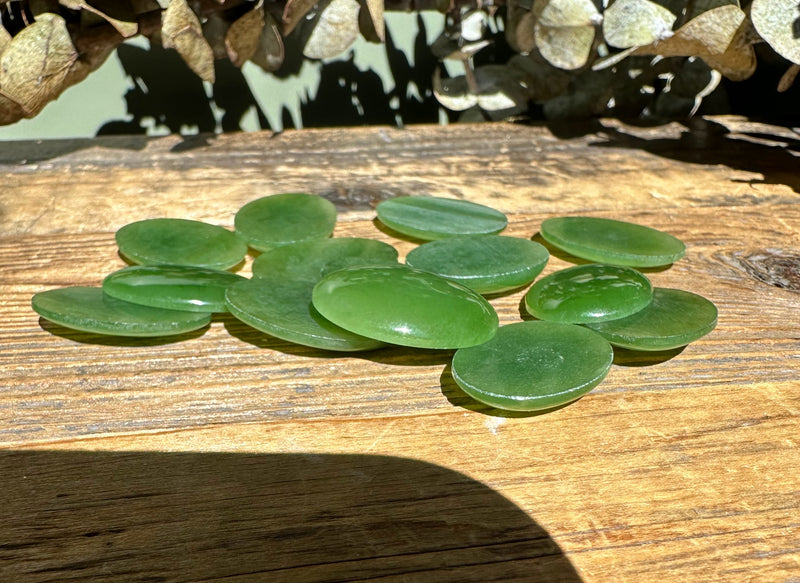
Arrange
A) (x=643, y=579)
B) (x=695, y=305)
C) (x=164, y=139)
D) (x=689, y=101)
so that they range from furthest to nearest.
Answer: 1. (x=689, y=101)
2. (x=164, y=139)
3. (x=695, y=305)
4. (x=643, y=579)

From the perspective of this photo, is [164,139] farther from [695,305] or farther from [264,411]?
[695,305]

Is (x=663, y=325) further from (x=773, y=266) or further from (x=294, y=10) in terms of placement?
(x=294, y=10)

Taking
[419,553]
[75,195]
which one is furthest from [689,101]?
[419,553]

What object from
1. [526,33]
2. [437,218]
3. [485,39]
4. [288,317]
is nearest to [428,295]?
[288,317]

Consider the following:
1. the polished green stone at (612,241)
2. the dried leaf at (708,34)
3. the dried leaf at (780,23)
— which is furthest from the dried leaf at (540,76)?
the polished green stone at (612,241)

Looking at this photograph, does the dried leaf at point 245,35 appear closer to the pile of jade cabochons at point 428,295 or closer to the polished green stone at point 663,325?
the pile of jade cabochons at point 428,295

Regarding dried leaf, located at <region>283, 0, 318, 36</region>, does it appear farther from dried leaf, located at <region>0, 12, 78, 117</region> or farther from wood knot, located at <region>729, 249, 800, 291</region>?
wood knot, located at <region>729, 249, 800, 291</region>

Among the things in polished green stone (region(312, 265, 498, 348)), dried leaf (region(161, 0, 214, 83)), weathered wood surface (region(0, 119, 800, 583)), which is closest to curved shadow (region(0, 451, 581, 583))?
weathered wood surface (region(0, 119, 800, 583))
